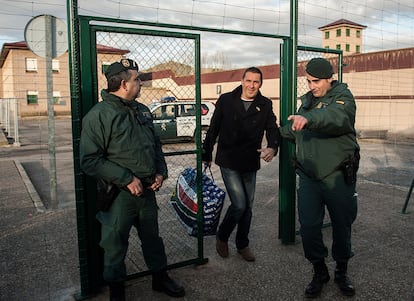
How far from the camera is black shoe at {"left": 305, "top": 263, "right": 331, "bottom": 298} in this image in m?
3.19

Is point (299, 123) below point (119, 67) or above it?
below

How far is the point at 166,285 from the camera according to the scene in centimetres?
322

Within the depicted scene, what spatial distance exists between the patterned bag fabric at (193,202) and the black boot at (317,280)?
1.06m

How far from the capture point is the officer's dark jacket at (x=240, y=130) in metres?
3.75

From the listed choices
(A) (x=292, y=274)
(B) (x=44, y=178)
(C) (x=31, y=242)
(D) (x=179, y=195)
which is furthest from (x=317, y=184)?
(B) (x=44, y=178)

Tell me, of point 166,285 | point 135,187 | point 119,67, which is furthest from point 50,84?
point 166,285

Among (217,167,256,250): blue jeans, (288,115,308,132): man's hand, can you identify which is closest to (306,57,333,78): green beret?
(288,115,308,132): man's hand

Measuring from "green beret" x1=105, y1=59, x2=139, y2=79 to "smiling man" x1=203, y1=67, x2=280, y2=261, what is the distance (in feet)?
3.99

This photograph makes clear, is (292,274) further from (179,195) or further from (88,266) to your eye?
(88,266)

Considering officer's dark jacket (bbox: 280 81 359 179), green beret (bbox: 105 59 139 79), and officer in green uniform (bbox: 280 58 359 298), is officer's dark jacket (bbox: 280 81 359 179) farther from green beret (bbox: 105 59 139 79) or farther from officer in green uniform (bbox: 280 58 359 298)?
green beret (bbox: 105 59 139 79)

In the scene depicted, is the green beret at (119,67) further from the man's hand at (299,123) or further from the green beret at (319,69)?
the green beret at (319,69)

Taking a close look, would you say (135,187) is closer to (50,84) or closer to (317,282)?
(317,282)

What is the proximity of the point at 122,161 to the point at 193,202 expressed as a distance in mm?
1141

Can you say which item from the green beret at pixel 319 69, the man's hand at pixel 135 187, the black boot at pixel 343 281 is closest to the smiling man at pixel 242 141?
the green beret at pixel 319 69
